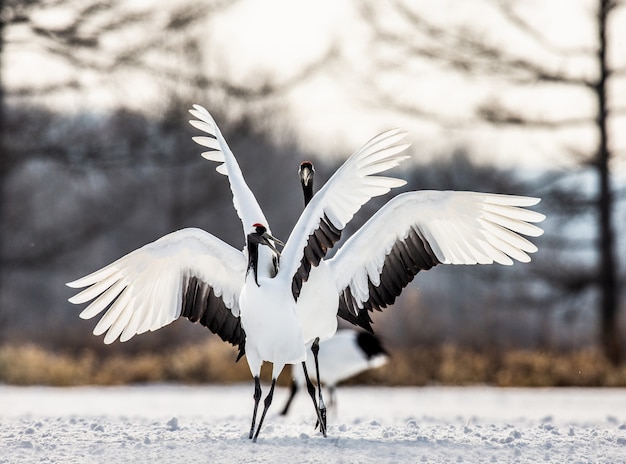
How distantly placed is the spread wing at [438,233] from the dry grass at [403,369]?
23.2 feet

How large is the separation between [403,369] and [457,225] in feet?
24.7

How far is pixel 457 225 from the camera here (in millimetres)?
8422

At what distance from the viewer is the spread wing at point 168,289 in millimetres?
8289

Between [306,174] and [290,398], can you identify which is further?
[290,398]

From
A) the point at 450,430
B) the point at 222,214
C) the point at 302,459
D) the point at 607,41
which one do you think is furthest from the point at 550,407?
the point at 222,214

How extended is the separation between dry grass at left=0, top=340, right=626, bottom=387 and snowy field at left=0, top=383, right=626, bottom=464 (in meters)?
2.05

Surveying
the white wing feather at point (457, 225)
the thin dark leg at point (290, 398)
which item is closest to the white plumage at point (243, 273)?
the white wing feather at point (457, 225)

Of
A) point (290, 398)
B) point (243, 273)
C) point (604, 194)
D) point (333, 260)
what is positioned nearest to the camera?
point (243, 273)

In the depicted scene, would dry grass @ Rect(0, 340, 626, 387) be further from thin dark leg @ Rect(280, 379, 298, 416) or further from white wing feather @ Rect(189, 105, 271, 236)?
white wing feather @ Rect(189, 105, 271, 236)

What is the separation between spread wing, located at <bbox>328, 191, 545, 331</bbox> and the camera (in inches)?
327

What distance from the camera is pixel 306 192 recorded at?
8.58m

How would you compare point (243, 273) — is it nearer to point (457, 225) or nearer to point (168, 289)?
point (168, 289)

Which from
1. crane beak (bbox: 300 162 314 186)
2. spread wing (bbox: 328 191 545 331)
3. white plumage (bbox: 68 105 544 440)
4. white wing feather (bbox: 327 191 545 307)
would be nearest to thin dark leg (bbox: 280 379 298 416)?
white plumage (bbox: 68 105 544 440)

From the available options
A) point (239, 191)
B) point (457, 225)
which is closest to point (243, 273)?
point (239, 191)
